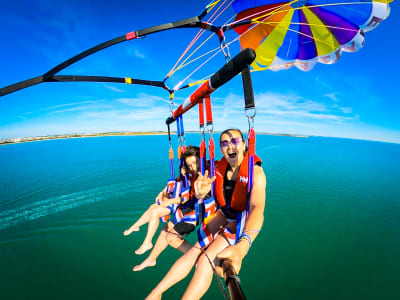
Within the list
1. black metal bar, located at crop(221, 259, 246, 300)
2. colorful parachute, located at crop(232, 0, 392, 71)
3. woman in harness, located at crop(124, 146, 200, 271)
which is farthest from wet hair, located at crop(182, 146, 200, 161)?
colorful parachute, located at crop(232, 0, 392, 71)

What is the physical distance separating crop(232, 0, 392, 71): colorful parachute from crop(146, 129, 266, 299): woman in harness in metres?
2.89

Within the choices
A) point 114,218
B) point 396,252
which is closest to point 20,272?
point 114,218

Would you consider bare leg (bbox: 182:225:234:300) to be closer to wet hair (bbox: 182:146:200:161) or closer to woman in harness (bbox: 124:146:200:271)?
Answer: woman in harness (bbox: 124:146:200:271)

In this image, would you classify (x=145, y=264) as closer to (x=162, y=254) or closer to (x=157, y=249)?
(x=157, y=249)

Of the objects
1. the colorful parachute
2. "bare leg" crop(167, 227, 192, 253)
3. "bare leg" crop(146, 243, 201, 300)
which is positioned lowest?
"bare leg" crop(167, 227, 192, 253)

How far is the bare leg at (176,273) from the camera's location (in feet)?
5.24

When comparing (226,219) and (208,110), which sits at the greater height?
(208,110)

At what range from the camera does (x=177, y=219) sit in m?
2.49

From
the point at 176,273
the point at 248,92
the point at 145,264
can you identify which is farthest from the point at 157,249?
the point at 248,92

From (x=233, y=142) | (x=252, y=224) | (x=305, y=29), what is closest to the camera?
(x=252, y=224)

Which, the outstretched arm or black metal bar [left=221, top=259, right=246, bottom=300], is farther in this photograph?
the outstretched arm

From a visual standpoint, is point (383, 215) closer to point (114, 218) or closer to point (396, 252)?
point (396, 252)

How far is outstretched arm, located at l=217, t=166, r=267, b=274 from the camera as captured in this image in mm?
1055

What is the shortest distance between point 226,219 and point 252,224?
71 cm
